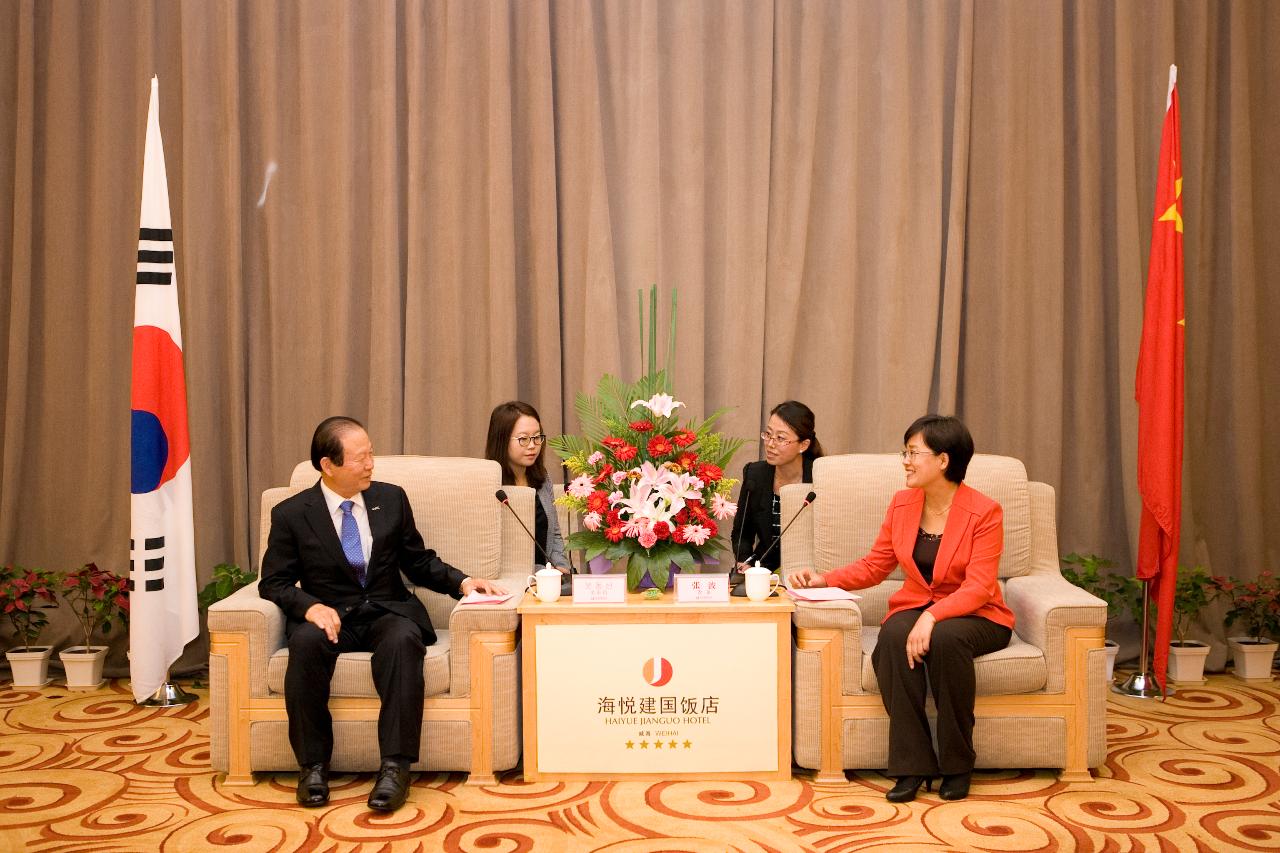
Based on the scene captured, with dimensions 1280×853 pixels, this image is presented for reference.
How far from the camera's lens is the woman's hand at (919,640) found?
Result: 10.8 ft

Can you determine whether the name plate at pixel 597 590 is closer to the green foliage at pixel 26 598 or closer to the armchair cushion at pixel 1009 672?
the armchair cushion at pixel 1009 672

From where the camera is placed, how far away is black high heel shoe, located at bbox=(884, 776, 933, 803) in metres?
3.28

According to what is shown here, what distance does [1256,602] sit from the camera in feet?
15.7

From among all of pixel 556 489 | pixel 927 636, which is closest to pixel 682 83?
pixel 556 489

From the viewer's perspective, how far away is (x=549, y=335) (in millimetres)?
5035

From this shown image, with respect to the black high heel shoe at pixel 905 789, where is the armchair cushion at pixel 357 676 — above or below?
above

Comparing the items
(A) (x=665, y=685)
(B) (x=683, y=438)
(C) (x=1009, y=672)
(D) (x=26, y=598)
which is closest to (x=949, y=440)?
(C) (x=1009, y=672)

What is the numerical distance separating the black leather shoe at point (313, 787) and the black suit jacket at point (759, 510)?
170 cm

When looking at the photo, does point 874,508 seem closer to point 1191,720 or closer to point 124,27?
point 1191,720

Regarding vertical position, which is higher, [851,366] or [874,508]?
→ [851,366]

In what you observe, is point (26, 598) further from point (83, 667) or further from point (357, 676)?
point (357, 676)

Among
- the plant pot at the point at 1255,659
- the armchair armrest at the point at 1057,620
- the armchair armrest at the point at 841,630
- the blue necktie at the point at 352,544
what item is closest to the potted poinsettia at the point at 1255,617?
the plant pot at the point at 1255,659

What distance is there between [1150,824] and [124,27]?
5145mm

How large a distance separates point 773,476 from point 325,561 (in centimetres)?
173
